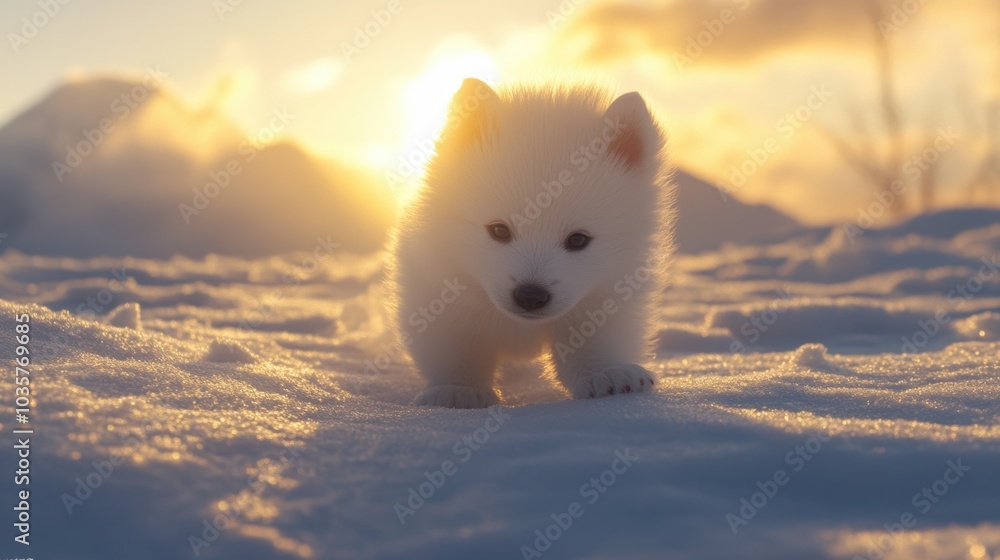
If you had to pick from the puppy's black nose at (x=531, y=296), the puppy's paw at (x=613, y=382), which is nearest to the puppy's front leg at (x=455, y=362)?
the puppy's paw at (x=613, y=382)

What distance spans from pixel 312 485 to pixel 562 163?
1.80m

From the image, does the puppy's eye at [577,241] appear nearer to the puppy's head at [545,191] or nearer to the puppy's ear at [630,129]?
the puppy's head at [545,191]

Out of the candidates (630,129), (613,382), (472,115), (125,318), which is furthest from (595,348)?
(125,318)

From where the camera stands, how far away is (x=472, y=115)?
11.4 ft

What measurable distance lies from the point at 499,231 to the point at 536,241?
0.59 feet

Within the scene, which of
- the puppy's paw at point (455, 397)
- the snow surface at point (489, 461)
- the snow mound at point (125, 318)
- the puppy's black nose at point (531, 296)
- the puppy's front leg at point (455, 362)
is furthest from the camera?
the snow mound at point (125, 318)

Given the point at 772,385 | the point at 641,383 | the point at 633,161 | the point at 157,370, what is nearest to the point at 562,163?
the point at 633,161

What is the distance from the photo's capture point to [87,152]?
15547mm

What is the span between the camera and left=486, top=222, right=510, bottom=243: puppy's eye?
3.20m

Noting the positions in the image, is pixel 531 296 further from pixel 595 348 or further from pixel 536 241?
pixel 595 348

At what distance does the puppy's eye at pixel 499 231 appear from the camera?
3.20 metres

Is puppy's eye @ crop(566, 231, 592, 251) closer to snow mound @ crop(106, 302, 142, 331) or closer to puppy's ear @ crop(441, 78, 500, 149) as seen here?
puppy's ear @ crop(441, 78, 500, 149)

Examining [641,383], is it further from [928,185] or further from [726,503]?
[928,185]

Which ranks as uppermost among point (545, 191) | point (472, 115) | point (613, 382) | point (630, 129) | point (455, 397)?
point (472, 115)
